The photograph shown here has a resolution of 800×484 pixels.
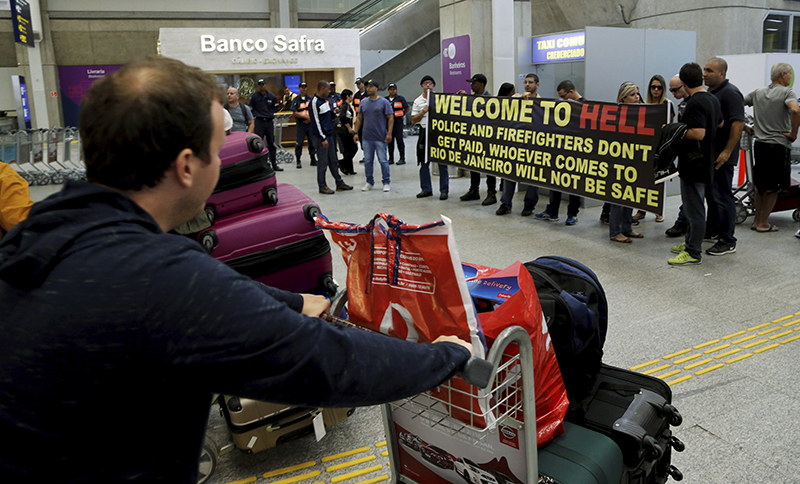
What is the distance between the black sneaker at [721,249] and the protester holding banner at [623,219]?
78 centimetres

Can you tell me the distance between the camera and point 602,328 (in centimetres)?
234

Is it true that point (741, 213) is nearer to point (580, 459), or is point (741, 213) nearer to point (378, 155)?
point (378, 155)

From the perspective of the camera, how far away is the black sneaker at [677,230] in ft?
20.7

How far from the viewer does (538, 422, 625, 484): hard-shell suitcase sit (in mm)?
1757

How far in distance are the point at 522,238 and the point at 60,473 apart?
583 cm

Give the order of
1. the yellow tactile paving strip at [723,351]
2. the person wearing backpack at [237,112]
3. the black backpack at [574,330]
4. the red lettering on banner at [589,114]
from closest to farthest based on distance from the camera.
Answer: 1. the black backpack at [574,330]
2. the yellow tactile paving strip at [723,351]
3. the red lettering on banner at [589,114]
4. the person wearing backpack at [237,112]

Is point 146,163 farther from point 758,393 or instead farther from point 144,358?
point 758,393

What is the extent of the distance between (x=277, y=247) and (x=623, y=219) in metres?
4.02

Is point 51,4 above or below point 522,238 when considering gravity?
above

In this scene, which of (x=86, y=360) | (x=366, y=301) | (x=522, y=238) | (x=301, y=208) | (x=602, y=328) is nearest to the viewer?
(x=86, y=360)

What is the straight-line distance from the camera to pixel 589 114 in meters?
6.18

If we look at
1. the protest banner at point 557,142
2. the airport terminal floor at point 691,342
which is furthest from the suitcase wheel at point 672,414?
the protest banner at point 557,142

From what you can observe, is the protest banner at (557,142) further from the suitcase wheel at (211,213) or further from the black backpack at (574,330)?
the suitcase wheel at (211,213)

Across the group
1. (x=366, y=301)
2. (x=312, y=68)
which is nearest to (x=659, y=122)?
(x=366, y=301)
